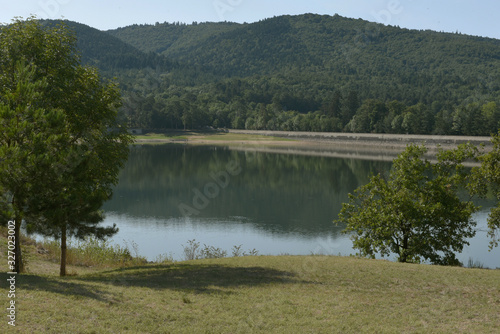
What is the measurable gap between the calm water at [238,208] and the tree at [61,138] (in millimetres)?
10796

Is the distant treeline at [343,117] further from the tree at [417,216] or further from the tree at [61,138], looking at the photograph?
the tree at [61,138]

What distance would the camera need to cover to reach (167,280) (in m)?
14.4

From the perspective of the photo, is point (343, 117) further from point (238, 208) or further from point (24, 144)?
point (24, 144)

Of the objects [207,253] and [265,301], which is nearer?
[265,301]

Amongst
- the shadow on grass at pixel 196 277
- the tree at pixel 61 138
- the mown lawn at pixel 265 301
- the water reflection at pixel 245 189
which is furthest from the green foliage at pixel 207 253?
the water reflection at pixel 245 189

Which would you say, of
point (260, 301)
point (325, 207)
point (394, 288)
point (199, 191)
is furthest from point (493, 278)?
point (199, 191)

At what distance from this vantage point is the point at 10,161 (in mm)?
12070

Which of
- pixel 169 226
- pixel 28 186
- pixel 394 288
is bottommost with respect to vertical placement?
pixel 169 226

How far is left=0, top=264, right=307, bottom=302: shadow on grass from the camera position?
11.5 m

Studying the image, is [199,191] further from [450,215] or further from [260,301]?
[260,301]

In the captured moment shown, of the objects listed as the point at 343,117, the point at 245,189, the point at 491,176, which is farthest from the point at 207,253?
the point at 343,117

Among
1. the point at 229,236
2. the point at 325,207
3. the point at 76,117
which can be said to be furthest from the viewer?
the point at 325,207

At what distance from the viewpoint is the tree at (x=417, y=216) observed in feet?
70.1

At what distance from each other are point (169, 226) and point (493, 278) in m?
23.4
